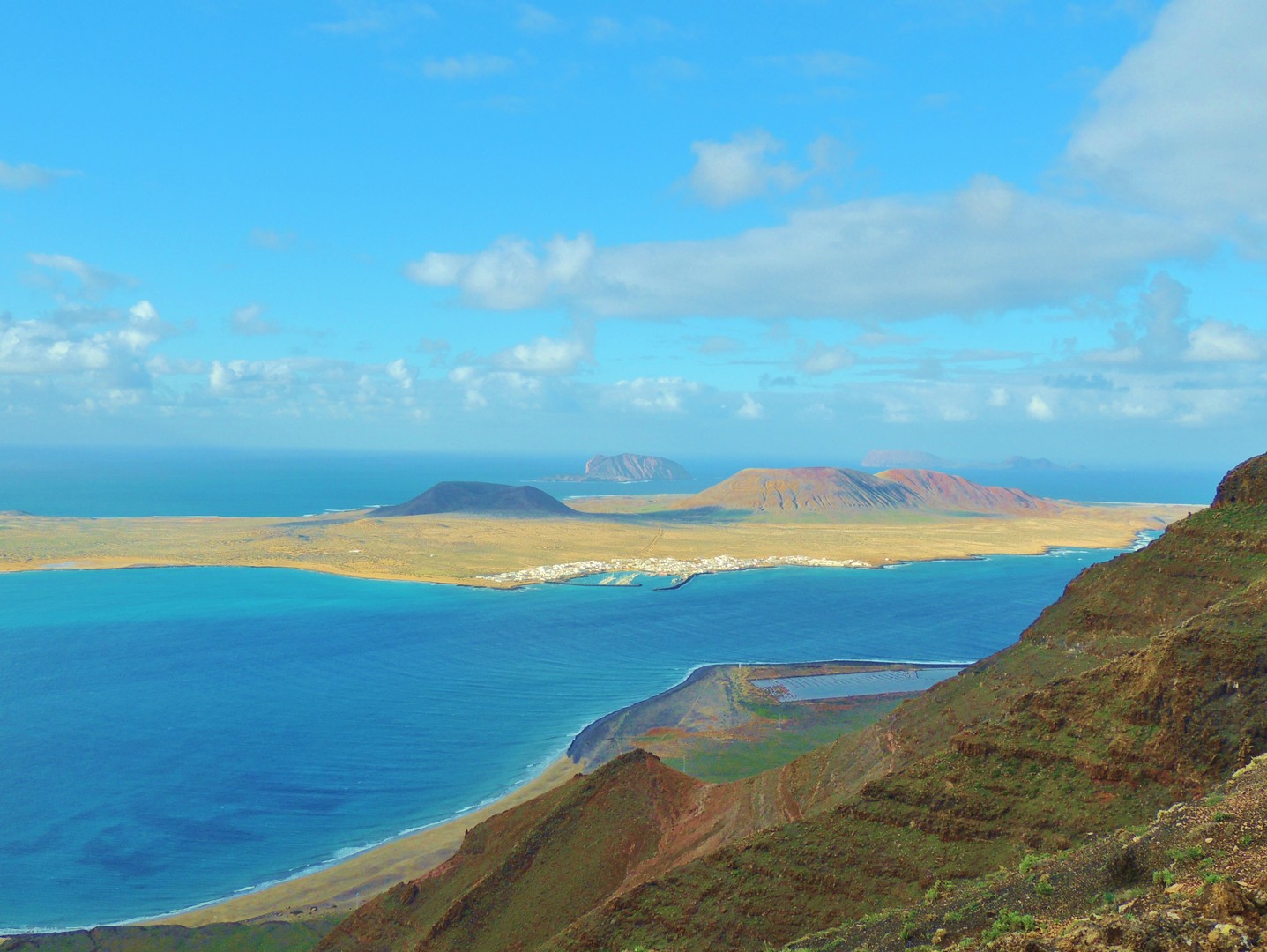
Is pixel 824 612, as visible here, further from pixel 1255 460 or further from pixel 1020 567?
pixel 1255 460

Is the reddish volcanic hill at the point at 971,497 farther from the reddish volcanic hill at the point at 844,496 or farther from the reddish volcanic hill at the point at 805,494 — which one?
the reddish volcanic hill at the point at 805,494

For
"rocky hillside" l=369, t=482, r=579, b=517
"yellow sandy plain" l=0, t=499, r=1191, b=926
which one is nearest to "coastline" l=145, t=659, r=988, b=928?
"yellow sandy plain" l=0, t=499, r=1191, b=926

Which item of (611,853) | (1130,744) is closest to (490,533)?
(611,853)

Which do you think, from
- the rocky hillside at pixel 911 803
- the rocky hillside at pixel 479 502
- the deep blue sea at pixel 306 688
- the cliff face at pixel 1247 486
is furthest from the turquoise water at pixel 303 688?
the rocky hillside at pixel 479 502

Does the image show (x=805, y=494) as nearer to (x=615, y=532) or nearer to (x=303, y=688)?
(x=615, y=532)

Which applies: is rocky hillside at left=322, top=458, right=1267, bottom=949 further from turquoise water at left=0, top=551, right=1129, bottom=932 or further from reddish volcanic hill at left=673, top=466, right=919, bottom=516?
reddish volcanic hill at left=673, top=466, right=919, bottom=516

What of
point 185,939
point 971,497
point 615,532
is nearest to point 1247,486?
point 185,939
